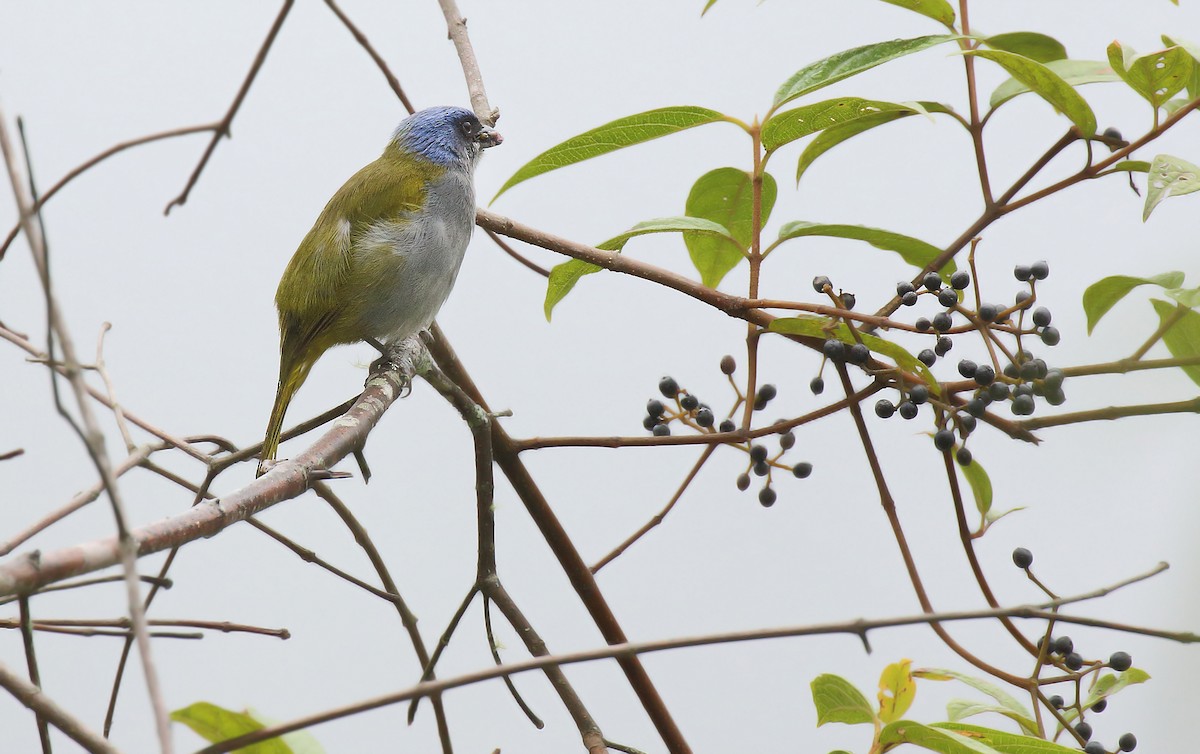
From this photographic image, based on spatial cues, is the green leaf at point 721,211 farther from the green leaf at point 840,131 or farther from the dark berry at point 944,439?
the dark berry at point 944,439

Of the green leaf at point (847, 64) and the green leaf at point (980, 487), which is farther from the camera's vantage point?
the green leaf at point (980, 487)

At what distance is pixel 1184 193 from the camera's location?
0.89m

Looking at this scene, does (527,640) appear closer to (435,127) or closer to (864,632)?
(864,632)

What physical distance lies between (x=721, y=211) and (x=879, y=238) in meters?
0.22

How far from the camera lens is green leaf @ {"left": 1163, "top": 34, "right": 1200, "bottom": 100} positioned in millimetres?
886

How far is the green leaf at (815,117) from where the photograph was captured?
1.07m

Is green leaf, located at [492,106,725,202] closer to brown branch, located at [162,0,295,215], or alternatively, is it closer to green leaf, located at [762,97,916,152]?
green leaf, located at [762,97,916,152]

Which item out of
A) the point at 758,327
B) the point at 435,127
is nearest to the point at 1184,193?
the point at 758,327

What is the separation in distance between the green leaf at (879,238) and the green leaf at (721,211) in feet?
0.39

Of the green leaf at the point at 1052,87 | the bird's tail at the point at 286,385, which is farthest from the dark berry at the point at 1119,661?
the bird's tail at the point at 286,385

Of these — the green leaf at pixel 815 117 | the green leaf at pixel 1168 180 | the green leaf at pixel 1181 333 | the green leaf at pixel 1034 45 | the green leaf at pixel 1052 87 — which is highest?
the green leaf at pixel 1034 45

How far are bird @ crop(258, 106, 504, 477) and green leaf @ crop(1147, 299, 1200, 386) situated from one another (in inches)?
47.1

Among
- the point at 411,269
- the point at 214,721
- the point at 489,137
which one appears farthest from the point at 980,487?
the point at 489,137

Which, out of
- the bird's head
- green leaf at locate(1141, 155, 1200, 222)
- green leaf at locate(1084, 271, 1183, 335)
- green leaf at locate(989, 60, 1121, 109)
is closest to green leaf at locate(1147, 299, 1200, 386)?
green leaf at locate(1084, 271, 1183, 335)
